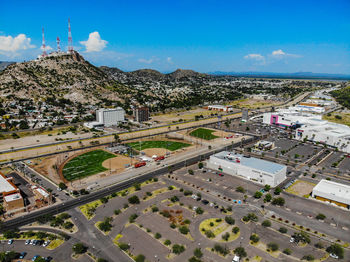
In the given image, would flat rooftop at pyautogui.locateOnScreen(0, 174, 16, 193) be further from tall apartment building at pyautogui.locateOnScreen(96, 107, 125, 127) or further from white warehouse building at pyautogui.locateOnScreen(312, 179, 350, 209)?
tall apartment building at pyautogui.locateOnScreen(96, 107, 125, 127)

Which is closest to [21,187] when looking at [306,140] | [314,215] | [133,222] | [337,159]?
[133,222]

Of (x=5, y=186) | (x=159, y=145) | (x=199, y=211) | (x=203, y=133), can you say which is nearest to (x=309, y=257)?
(x=199, y=211)

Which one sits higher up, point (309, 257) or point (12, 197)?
point (12, 197)

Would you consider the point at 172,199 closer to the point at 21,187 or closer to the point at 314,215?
the point at 314,215

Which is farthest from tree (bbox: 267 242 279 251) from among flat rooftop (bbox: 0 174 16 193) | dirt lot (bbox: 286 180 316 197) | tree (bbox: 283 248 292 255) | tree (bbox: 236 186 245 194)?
flat rooftop (bbox: 0 174 16 193)

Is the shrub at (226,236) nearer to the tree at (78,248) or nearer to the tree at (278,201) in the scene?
the tree at (278,201)

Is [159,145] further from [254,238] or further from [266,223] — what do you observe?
[254,238]

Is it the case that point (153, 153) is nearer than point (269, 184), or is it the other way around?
point (269, 184)
